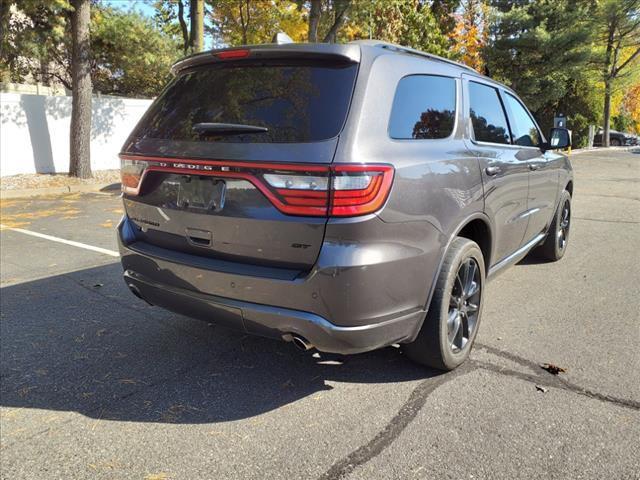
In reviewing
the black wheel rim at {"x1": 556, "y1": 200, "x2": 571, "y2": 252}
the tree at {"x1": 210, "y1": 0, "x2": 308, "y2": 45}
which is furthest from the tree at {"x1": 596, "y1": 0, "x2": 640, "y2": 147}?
the black wheel rim at {"x1": 556, "y1": 200, "x2": 571, "y2": 252}

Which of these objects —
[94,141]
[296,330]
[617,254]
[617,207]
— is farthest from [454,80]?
[94,141]

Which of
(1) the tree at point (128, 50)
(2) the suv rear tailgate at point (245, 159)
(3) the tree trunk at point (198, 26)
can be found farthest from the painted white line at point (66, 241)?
(1) the tree at point (128, 50)

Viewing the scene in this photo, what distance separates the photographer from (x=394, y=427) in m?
2.68

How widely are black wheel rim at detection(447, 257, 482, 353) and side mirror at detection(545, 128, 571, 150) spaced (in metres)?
2.27

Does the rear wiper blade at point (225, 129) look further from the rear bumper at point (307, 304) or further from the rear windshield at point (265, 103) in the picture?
the rear bumper at point (307, 304)

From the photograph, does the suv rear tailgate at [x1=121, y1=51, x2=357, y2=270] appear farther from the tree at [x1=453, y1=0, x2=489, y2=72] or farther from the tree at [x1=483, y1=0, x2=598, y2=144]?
the tree at [x1=453, y1=0, x2=489, y2=72]

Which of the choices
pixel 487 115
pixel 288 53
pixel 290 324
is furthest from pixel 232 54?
pixel 487 115

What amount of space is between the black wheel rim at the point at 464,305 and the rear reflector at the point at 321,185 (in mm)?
963

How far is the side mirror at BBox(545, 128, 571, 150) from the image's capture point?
199 inches

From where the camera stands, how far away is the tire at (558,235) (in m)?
5.56

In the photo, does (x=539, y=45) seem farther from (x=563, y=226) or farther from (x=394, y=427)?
(x=394, y=427)

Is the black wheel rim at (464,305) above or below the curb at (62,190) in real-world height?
below

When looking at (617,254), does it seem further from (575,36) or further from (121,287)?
(575,36)

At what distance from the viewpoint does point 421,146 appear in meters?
2.84
